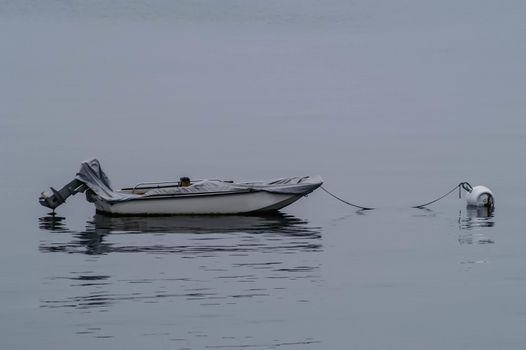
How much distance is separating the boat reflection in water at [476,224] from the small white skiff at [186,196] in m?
4.77

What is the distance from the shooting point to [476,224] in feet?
132

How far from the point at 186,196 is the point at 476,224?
28.7 feet

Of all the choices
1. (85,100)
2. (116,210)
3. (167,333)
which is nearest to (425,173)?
(116,210)

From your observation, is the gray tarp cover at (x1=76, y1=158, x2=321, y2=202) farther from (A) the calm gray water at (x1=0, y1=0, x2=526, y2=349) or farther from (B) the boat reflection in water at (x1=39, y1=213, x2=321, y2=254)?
(A) the calm gray water at (x1=0, y1=0, x2=526, y2=349)

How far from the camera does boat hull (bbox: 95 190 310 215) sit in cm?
4122

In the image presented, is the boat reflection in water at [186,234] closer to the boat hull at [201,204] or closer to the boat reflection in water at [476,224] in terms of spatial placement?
the boat hull at [201,204]

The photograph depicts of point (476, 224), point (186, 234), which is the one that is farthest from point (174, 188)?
point (476, 224)

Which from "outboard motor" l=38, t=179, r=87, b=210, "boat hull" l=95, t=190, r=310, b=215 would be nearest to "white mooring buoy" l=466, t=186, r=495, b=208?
"boat hull" l=95, t=190, r=310, b=215

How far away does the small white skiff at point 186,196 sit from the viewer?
135 feet

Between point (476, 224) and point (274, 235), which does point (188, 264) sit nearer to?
point (274, 235)

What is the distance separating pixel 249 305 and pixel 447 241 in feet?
35.5

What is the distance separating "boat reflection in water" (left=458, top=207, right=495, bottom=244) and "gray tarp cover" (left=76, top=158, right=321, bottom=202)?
484 cm

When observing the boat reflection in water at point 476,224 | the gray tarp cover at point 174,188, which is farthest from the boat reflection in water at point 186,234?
the boat reflection in water at point 476,224

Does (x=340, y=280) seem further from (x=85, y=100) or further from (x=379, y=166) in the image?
(x=85, y=100)
